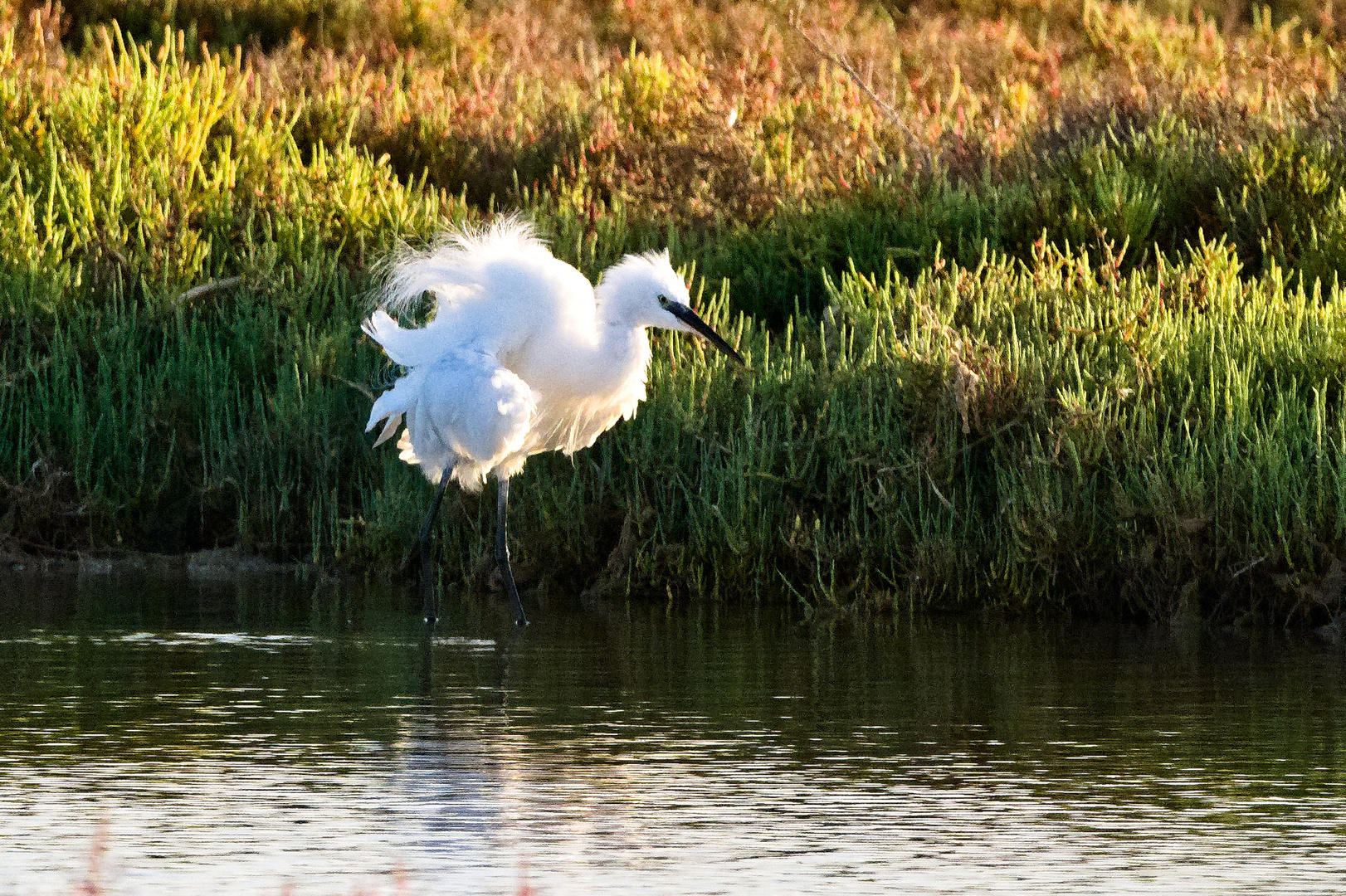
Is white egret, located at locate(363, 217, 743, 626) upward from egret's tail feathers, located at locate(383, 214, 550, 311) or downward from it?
downward

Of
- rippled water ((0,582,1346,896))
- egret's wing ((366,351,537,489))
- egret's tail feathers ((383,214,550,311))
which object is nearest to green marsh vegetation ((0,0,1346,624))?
rippled water ((0,582,1346,896))

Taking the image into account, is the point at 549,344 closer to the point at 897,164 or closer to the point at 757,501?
the point at 757,501

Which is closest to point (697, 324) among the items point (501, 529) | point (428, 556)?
point (501, 529)

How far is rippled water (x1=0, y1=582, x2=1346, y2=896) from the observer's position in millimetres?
4359

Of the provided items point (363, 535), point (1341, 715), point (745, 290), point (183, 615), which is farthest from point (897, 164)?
point (1341, 715)

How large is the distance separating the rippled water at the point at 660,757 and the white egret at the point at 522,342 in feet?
2.87

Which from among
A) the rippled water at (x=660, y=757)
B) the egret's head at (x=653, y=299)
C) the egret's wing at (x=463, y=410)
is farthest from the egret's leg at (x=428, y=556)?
the egret's head at (x=653, y=299)

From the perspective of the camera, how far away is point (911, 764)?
5.52 m

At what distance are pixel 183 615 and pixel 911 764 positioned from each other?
3858 millimetres

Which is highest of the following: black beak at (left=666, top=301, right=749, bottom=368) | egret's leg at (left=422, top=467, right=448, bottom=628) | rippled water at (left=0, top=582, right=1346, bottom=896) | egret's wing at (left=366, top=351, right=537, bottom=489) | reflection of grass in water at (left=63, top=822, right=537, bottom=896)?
black beak at (left=666, top=301, right=749, bottom=368)

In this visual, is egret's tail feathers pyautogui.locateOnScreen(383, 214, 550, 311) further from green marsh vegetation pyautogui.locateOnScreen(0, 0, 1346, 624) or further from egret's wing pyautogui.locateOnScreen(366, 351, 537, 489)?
green marsh vegetation pyautogui.locateOnScreen(0, 0, 1346, 624)

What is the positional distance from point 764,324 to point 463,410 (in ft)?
8.43

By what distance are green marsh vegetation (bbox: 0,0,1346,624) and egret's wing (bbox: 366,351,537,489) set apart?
79 cm

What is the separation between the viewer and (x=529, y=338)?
9195mm
